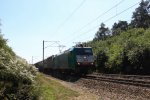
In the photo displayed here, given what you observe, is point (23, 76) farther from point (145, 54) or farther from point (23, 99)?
point (145, 54)

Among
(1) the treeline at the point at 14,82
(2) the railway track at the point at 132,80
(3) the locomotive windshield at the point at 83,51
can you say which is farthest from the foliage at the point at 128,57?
(1) the treeline at the point at 14,82

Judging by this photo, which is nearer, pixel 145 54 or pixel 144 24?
pixel 145 54

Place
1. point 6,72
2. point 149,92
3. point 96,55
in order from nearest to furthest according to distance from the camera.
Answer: point 6,72 → point 149,92 → point 96,55

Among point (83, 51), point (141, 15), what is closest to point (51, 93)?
point (83, 51)

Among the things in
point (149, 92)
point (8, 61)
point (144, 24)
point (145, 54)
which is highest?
point (144, 24)

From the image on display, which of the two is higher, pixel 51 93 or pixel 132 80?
pixel 132 80

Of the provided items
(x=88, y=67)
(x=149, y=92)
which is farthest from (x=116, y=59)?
(x=149, y=92)

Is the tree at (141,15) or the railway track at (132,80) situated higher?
the tree at (141,15)

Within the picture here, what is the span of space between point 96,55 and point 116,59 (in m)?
7.66

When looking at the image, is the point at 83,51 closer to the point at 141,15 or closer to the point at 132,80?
the point at 132,80

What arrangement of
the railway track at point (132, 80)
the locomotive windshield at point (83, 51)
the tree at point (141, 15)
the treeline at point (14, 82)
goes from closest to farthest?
the treeline at point (14, 82)
the railway track at point (132, 80)
the locomotive windshield at point (83, 51)
the tree at point (141, 15)

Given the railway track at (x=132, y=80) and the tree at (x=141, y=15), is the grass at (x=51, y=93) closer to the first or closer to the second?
the railway track at (x=132, y=80)

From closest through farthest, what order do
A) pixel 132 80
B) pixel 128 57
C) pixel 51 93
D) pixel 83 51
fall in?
pixel 51 93 → pixel 132 80 → pixel 83 51 → pixel 128 57

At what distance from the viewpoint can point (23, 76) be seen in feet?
35.2
